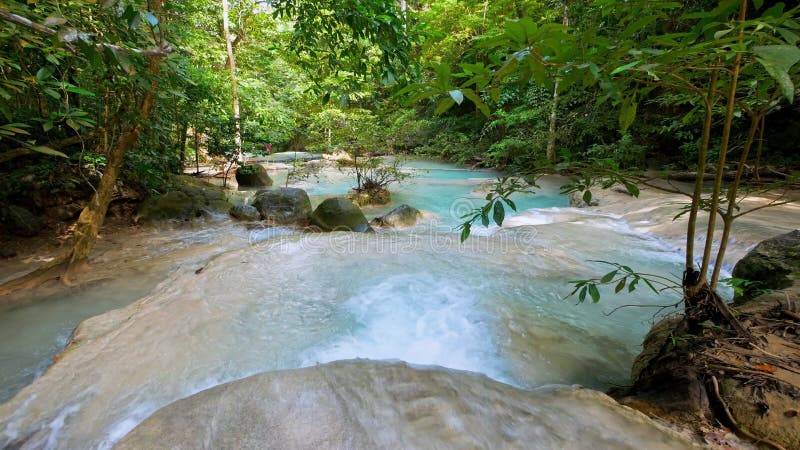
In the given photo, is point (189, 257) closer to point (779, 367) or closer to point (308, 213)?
point (308, 213)

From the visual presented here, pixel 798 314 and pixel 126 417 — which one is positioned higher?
pixel 798 314

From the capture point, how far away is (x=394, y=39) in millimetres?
2123

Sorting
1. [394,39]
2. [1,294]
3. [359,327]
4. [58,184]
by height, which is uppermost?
[394,39]

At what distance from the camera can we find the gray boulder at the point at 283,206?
6.07 meters

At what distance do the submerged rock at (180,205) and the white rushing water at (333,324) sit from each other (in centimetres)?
118

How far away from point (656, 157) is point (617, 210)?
5746 millimetres

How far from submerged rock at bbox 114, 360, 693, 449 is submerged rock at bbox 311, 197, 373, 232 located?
4277mm

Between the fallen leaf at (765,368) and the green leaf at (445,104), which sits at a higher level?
the green leaf at (445,104)

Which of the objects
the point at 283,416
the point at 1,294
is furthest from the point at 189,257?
the point at 283,416

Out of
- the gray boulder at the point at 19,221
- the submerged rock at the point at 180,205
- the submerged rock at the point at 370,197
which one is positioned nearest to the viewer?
the gray boulder at the point at 19,221

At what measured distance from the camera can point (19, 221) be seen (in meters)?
4.04

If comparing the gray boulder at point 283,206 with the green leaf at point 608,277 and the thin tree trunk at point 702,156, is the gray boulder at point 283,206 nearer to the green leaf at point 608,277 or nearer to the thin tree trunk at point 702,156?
the green leaf at point 608,277

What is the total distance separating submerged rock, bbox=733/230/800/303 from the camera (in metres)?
2.13

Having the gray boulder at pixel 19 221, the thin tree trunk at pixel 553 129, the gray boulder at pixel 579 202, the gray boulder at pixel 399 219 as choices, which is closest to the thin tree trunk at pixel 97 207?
the gray boulder at pixel 19 221
